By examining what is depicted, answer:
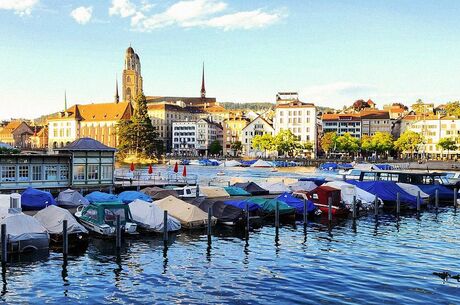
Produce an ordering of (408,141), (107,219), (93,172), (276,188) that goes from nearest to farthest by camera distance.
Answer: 1. (107,219)
2. (93,172)
3. (276,188)
4. (408,141)

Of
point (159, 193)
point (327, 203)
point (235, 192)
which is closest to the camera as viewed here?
point (327, 203)

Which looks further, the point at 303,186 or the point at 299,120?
the point at 299,120

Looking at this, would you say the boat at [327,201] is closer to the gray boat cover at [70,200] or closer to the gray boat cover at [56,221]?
the gray boat cover at [70,200]

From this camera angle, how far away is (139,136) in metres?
183

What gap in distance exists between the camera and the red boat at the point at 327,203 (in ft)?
160

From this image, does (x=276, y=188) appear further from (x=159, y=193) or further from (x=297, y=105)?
(x=297, y=105)

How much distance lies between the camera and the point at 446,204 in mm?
60469

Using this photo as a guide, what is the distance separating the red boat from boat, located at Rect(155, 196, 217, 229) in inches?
497

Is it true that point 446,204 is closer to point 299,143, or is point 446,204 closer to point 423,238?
point 423,238

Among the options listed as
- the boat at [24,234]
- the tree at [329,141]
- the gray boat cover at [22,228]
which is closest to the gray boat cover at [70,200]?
the boat at [24,234]

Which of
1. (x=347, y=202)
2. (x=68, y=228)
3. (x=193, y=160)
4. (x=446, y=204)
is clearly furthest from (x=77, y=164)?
(x=193, y=160)

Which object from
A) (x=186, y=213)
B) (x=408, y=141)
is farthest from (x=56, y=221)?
(x=408, y=141)

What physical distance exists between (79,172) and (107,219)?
69.4ft

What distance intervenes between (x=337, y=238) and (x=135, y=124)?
150068mm
